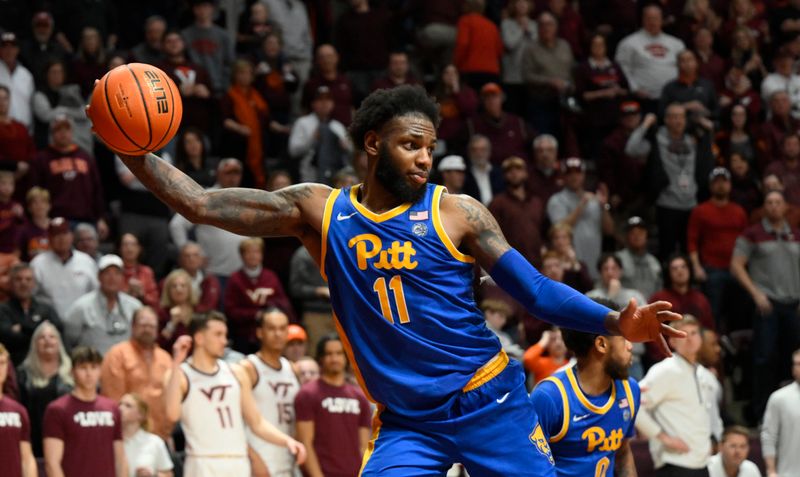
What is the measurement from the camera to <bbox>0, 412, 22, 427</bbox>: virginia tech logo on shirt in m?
9.24

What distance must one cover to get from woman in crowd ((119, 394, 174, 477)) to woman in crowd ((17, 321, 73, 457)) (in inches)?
25.5

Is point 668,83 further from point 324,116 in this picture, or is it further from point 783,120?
point 324,116

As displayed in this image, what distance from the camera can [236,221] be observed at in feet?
17.3

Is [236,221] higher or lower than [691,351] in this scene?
higher

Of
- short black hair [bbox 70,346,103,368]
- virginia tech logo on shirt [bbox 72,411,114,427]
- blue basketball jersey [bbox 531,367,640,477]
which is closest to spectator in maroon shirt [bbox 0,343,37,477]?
virginia tech logo on shirt [bbox 72,411,114,427]

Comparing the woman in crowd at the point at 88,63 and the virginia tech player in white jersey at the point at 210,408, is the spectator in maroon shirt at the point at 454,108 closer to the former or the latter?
the woman in crowd at the point at 88,63

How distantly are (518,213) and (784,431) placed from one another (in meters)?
3.59

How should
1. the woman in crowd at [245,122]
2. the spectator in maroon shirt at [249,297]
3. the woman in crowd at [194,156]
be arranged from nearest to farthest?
the spectator in maroon shirt at [249,297]
the woman in crowd at [194,156]
the woman in crowd at [245,122]

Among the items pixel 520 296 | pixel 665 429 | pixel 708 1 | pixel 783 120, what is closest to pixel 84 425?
pixel 665 429

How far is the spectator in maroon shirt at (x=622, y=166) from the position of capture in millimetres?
15570

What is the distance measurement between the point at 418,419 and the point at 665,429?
5.87 metres

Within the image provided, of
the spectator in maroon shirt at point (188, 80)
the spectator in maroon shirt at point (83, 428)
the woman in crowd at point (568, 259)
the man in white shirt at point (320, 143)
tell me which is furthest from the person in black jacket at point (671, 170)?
the spectator in maroon shirt at point (83, 428)

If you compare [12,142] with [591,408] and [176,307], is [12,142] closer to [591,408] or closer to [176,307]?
[176,307]

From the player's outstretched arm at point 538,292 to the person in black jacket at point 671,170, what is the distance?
397 inches
